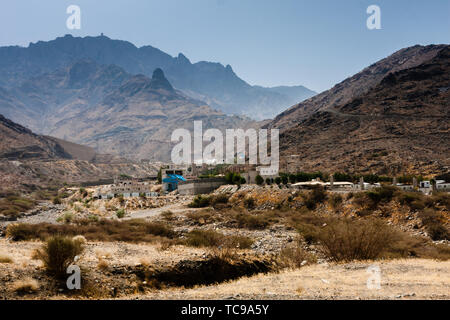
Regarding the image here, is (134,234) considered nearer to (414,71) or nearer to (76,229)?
(76,229)

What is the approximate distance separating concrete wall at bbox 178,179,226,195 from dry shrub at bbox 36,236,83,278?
5131 centimetres

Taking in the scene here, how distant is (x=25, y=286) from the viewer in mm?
12188

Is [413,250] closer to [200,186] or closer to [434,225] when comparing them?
[434,225]

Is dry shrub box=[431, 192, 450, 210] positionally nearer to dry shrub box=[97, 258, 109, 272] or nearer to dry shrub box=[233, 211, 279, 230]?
dry shrub box=[233, 211, 279, 230]

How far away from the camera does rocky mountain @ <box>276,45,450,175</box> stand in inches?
3027

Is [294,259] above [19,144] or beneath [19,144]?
beneath

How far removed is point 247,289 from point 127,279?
15.6ft

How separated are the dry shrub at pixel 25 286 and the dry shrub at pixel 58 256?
1.14 m

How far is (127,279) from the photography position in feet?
48.5

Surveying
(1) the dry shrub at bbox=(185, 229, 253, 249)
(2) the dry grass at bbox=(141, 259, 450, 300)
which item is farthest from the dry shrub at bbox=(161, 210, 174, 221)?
(2) the dry grass at bbox=(141, 259, 450, 300)

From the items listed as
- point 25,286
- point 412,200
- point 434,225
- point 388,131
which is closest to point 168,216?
point 412,200

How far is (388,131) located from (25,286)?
92.9 meters

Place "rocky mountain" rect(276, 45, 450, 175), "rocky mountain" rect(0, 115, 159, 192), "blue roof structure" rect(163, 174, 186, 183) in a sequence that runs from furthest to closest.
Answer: "rocky mountain" rect(0, 115, 159, 192) → "blue roof structure" rect(163, 174, 186, 183) → "rocky mountain" rect(276, 45, 450, 175)

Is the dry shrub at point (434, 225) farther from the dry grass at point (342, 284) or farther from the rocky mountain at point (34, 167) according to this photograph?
the rocky mountain at point (34, 167)
